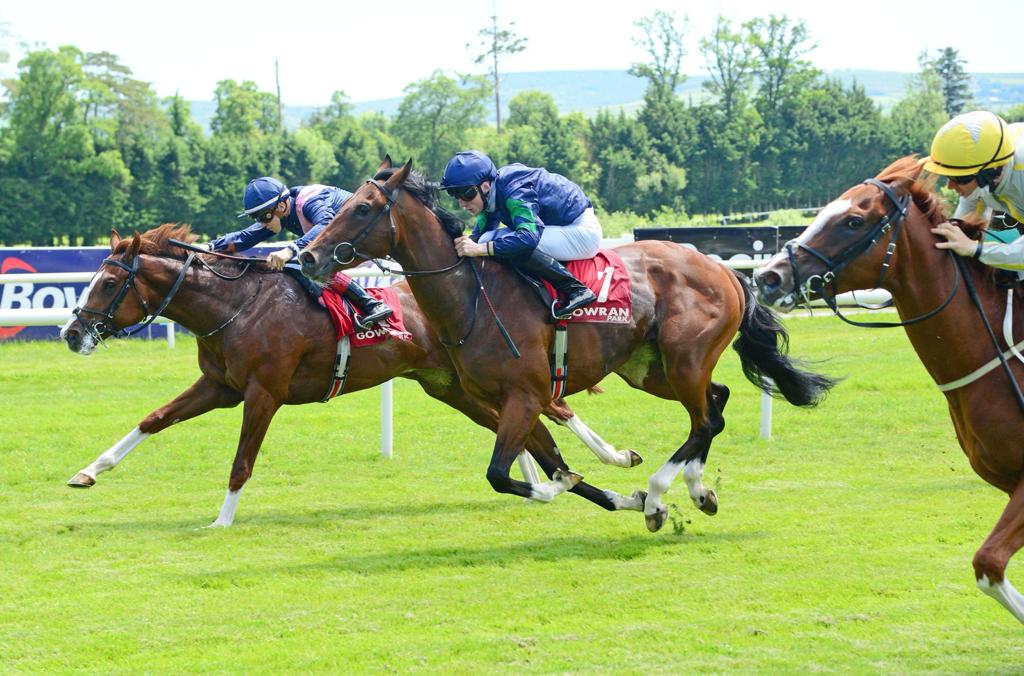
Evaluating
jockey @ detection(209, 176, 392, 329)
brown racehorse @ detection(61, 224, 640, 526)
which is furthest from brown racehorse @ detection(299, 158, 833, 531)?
jockey @ detection(209, 176, 392, 329)

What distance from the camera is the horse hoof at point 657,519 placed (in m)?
6.52

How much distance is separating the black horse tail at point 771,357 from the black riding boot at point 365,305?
2199 mm

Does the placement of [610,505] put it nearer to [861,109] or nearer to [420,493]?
[420,493]

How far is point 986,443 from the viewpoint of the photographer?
444cm

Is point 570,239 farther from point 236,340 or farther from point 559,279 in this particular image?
point 236,340

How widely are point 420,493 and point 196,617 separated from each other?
9.74 feet

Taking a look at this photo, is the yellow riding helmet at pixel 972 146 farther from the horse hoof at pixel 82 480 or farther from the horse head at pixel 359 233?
the horse hoof at pixel 82 480

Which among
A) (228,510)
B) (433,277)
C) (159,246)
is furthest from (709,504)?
(159,246)

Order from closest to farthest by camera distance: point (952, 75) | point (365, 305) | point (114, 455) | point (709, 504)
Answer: point (709, 504) → point (114, 455) → point (365, 305) → point (952, 75)

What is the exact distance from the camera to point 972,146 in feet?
14.7

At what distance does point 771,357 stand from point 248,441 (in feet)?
10.6

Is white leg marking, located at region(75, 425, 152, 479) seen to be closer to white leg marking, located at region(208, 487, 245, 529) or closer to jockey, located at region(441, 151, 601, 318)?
white leg marking, located at region(208, 487, 245, 529)

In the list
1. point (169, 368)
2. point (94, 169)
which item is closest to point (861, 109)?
point (94, 169)

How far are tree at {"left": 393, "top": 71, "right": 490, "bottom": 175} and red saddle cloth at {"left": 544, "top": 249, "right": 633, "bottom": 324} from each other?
6299 centimetres
